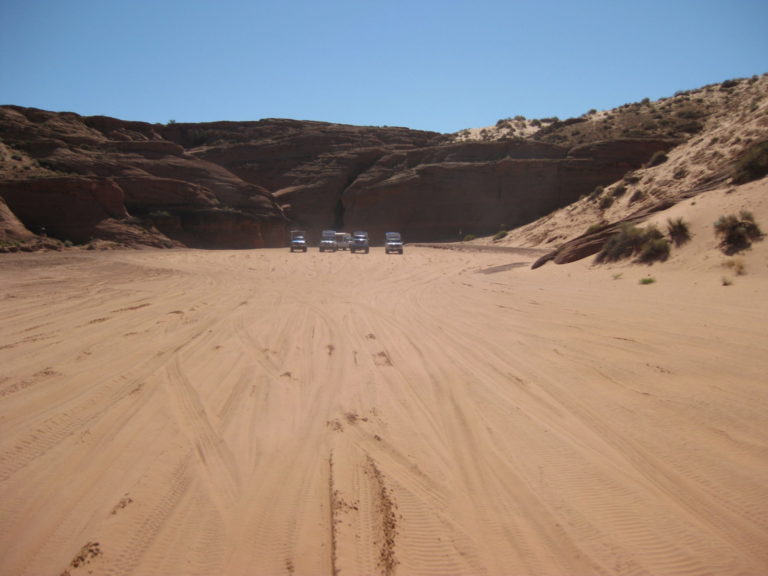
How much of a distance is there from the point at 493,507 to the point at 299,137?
66.8 m

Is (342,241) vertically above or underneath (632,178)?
underneath

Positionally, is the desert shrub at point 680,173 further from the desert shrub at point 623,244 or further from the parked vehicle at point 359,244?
the parked vehicle at point 359,244

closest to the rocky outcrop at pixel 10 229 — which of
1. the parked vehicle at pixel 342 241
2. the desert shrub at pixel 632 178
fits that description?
the parked vehicle at pixel 342 241

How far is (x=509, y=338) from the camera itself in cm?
815

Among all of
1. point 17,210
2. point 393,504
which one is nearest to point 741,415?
point 393,504

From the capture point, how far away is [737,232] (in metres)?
12.4

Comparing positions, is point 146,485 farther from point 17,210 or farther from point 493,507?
point 17,210

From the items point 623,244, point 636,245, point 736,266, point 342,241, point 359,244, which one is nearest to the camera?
point 736,266

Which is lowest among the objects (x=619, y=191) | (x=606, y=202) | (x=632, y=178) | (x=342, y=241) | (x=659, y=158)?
(x=342, y=241)

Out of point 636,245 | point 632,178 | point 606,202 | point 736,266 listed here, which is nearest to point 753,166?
point 636,245

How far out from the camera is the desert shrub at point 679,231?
14070 millimetres

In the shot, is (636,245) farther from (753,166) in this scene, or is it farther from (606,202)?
(606,202)

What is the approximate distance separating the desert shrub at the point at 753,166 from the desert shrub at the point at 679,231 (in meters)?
3.21

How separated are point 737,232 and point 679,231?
6.46 feet
